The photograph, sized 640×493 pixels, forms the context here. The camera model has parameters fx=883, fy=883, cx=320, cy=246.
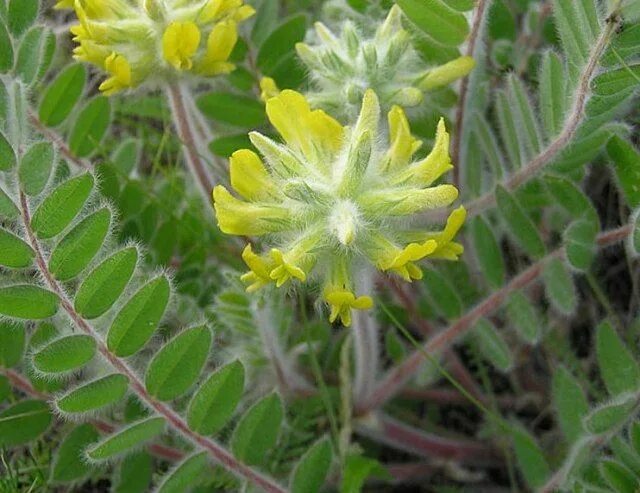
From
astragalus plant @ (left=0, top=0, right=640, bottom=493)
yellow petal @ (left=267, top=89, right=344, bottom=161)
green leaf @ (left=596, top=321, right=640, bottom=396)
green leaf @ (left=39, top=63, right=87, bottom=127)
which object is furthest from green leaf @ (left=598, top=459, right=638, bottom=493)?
green leaf @ (left=39, top=63, right=87, bottom=127)

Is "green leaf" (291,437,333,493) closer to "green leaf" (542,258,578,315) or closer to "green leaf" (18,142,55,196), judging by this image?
"green leaf" (542,258,578,315)

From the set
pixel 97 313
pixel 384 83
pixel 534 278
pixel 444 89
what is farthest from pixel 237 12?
pixel 534 278

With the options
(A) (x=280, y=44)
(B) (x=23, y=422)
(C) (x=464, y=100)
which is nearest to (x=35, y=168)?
(B) (x=23, y=422)

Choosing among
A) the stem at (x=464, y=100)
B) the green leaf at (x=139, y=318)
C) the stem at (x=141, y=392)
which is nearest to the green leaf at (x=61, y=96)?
the stem at (x=141, y=392)

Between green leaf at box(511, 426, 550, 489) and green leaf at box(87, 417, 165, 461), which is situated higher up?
green leaf at box(87, 417, 165, 461)

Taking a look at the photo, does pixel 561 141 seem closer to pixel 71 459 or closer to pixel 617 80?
pixel 617 80
